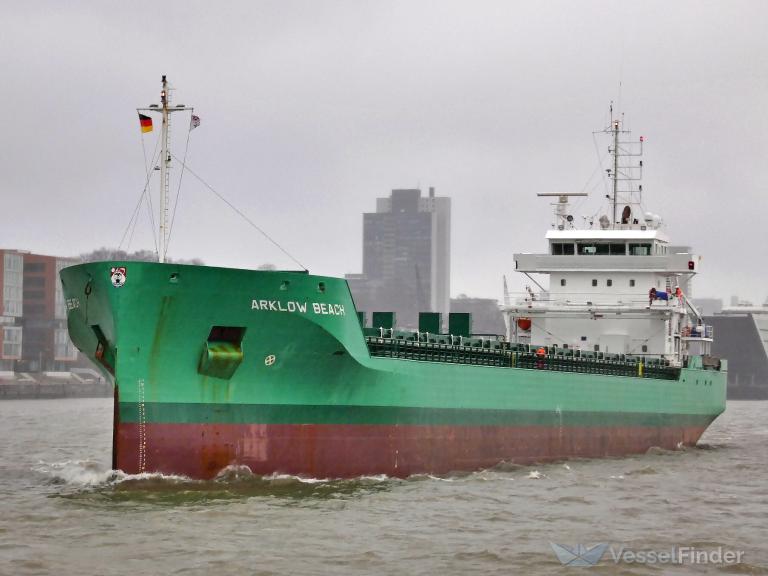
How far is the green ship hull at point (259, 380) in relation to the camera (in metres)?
23.1

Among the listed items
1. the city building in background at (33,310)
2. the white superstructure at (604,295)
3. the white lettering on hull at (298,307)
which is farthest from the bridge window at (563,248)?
the city building in background at (33,310)

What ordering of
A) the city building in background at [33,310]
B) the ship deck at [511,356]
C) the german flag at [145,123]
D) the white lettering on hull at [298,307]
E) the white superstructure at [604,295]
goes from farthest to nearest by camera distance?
the city building in background at [33,310] → the white superstructure at [604,295] → the ship deck at [511,356] → the german flag at [145,123] → the white lettering on hull at [298,307]

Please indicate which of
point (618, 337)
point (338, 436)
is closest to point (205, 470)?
point (338, 436)

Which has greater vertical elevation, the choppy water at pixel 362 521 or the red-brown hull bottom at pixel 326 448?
the red-brown hull bottom at pixel 326 448

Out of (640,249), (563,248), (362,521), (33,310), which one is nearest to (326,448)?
(362,521)

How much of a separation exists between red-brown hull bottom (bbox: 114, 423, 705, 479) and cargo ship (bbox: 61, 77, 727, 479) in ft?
0.10

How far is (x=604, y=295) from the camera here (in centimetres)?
3850

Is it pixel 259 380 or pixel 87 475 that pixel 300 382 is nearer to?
pixel 259 380

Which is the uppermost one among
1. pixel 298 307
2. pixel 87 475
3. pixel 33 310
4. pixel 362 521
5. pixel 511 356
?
pixel 33 310

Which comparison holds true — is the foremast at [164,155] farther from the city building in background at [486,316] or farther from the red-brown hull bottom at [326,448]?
the city building in background at [486,316]

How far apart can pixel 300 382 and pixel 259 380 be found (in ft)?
3.06

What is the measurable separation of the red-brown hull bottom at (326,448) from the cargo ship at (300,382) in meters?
0.03

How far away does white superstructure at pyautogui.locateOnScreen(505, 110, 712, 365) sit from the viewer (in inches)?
1496

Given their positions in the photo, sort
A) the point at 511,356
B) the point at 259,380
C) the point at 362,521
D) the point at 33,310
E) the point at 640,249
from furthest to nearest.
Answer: the point at 33,310
the point at 640,249
the point at 511,356
the point at 259,380
the point at 362,521
